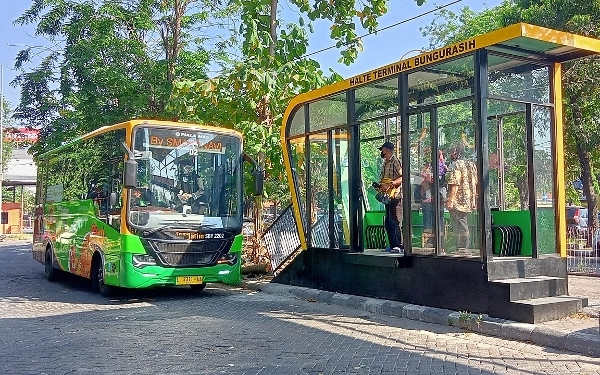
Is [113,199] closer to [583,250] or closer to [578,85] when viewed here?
[583,250]

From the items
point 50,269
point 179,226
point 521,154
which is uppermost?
point 521,154

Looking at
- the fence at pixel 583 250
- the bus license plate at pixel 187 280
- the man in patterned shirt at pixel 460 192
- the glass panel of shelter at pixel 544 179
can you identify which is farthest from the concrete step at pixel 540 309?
the bus license plate at pixel 187 280

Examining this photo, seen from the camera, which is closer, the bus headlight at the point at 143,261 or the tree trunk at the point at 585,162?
the bus headlight at the point at 143,261

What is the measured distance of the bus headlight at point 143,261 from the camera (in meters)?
11.1

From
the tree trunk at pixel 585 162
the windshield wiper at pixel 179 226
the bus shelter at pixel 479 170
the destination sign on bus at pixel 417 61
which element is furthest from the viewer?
the tree trunk at pixel 585 162

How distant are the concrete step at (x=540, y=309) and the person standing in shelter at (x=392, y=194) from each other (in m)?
2.34

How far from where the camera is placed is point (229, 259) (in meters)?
12.1

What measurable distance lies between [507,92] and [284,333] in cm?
462

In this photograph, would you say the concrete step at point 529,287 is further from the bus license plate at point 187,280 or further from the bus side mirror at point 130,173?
the bus side mirror at point 130,173

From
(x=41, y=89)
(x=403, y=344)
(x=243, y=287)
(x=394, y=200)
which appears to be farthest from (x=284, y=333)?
(x=41, y=89)

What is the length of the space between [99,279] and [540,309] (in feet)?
27.2

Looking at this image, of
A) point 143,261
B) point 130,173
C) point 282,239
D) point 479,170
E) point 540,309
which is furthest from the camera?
point 282,239

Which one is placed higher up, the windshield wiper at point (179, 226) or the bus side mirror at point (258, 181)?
the bus side mirror at point (258, 181)

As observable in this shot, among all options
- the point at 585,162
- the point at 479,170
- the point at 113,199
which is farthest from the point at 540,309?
the point at 585,162
